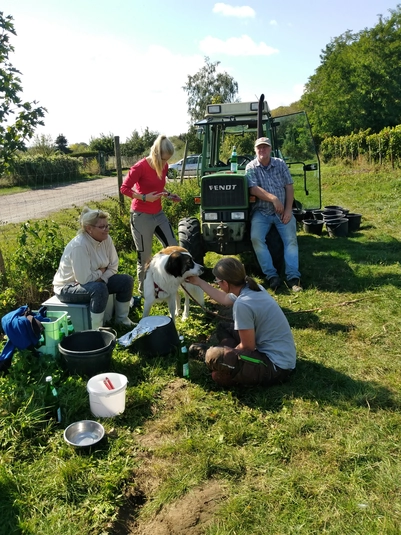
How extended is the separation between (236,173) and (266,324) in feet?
9.77

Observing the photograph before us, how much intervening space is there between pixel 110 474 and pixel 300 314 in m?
2.86

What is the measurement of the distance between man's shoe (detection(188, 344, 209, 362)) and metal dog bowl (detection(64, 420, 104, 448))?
1247 millimetres

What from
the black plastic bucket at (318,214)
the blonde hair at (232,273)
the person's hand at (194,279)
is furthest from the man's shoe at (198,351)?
the black plastic bucket at (318,214)

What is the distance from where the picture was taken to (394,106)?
95.0 feet

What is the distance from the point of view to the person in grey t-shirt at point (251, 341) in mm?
3170

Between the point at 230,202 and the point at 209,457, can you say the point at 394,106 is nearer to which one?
the point at 230,202

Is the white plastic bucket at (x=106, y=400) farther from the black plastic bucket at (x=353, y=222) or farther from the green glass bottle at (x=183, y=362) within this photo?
the black plastic bucket at (x=353, y=222)

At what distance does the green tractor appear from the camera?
563cm

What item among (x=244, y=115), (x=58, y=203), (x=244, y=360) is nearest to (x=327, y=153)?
Answer: (x=58, y=203)

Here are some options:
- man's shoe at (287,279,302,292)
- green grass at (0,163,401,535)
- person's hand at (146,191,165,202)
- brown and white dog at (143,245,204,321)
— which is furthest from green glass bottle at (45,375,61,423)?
man's shoe at (287,279,302,292)

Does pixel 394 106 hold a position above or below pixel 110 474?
above

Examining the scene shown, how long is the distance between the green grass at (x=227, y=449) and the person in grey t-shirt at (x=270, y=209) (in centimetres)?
142

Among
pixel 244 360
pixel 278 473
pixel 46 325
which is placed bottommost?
pixel 278 473

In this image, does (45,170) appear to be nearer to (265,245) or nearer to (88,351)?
(265,245)
